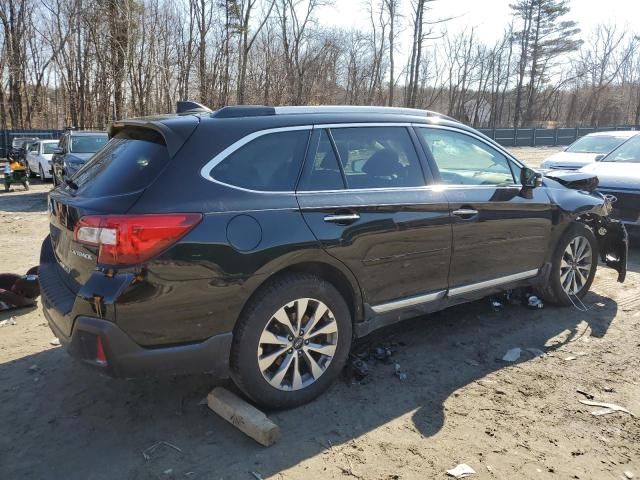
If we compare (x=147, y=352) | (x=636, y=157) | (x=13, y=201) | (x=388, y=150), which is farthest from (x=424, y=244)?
(x=13, y=201)

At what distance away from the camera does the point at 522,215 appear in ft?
14.7

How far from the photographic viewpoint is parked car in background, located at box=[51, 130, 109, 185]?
12609 mm

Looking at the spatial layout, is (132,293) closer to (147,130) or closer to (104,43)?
(147,130)

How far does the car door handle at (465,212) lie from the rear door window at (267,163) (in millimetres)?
1337

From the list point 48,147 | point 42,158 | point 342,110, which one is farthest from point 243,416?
point 48,147

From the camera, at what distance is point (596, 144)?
1266 cm

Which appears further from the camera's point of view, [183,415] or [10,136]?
[10,136]

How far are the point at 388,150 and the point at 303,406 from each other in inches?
74.0

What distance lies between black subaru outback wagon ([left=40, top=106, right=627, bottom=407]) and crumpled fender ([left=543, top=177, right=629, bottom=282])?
0.90 meters

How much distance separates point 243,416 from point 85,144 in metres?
13.1

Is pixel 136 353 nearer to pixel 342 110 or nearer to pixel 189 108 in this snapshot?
pixel 189 108

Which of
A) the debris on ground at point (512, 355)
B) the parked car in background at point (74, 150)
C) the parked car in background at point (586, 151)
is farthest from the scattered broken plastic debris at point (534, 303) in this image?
the parked car in background at point (74, 150)

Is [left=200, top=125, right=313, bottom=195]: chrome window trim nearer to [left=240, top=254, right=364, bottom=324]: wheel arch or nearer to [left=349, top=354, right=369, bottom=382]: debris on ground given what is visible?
[left=240, top=254, right=364, bottom=324]: wheel arch

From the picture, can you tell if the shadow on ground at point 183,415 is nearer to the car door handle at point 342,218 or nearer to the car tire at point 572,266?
the car tire at point 572,266
